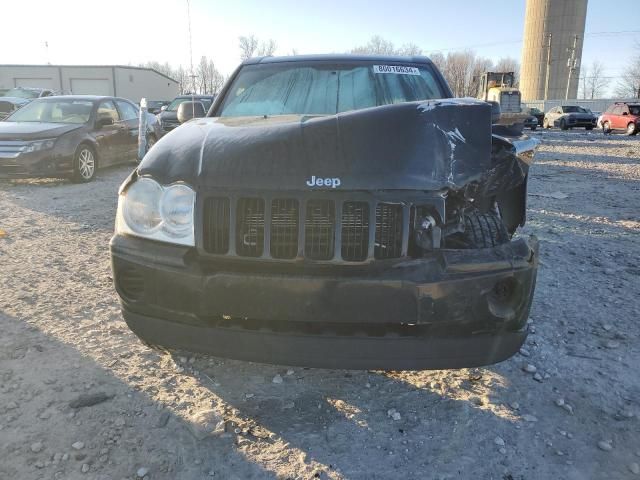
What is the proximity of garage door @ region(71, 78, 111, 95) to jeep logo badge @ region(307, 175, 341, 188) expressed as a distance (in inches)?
2314

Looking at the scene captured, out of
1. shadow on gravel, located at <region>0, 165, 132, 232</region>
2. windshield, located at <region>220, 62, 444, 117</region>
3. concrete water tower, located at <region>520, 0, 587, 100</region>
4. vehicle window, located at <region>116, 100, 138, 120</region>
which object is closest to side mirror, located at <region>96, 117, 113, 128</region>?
vehicle window, located at <region>116, 100, 138, 120</region>

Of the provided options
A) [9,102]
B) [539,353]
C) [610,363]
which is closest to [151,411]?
[539,353]

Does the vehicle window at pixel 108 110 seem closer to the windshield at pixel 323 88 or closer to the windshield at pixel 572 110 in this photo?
the windshield at pixel 323 88

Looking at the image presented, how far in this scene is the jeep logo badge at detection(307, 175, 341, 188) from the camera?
1984 millimetres

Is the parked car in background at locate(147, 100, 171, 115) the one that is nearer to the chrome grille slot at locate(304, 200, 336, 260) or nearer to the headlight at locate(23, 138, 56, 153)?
the headlight at locate(23, 138, 56, 153)

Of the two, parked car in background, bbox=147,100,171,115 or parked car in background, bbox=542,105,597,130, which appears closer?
parked car in background, bbox=147,100,171,115

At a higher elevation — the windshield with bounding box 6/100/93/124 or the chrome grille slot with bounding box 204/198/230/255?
the windshield with bounding box 6/100/93/124

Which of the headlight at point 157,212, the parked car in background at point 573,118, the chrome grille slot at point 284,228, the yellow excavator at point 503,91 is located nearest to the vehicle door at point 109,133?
the headlight at point 157,212

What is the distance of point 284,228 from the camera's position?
1994 millimetres

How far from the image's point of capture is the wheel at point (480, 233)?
2199 millimetres

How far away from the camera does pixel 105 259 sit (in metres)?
4.75

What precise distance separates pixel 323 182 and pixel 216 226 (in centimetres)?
49

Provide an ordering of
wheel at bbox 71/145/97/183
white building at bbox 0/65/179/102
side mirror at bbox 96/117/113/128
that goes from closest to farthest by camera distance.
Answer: wheel at bbox 71/145/97/183 → side mirror at bbox 96/117/113/128 → white building at bbox 0/65/179/102

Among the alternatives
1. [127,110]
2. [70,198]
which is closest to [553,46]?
[127,110]
